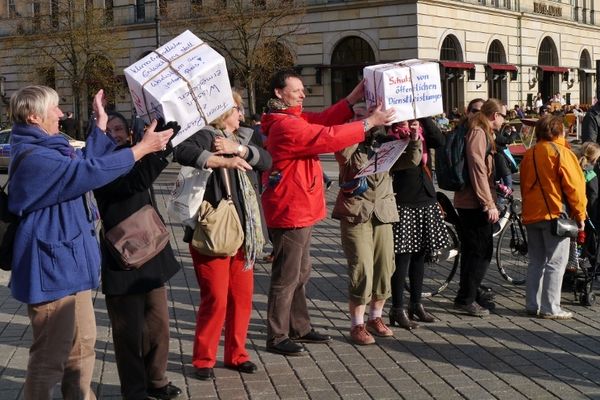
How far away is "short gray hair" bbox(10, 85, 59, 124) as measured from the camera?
453 cm

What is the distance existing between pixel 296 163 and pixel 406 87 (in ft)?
3.18

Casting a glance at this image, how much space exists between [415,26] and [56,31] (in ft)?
53.3

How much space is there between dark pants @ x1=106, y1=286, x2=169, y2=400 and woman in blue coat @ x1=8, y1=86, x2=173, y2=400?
0.64 meters

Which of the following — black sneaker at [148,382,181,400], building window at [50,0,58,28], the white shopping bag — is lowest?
black sneaker at [148,382,181,400]

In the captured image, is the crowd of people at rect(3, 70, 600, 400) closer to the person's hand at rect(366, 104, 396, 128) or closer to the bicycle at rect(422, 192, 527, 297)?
the person's hand at rect(366, 104, 396, 128)

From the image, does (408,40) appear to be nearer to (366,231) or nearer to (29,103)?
(366,231)

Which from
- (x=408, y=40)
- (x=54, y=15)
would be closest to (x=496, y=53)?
(x=408, y=40)

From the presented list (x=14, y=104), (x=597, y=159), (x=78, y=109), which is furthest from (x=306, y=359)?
(x=78, y=109)

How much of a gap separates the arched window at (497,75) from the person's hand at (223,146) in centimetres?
3916

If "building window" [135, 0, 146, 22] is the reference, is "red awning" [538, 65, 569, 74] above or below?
below

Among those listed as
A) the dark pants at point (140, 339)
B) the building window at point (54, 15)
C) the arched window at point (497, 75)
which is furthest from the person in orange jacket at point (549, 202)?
the building window at point (54, 15)

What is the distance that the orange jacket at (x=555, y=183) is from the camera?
25.2 ft

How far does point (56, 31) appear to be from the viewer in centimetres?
4022

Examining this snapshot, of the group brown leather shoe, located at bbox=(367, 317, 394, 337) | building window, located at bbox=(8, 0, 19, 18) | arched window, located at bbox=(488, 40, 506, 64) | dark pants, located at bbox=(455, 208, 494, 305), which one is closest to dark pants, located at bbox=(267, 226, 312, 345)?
brown leather shoe, located at bbox=(367, 317, 394, 337)
